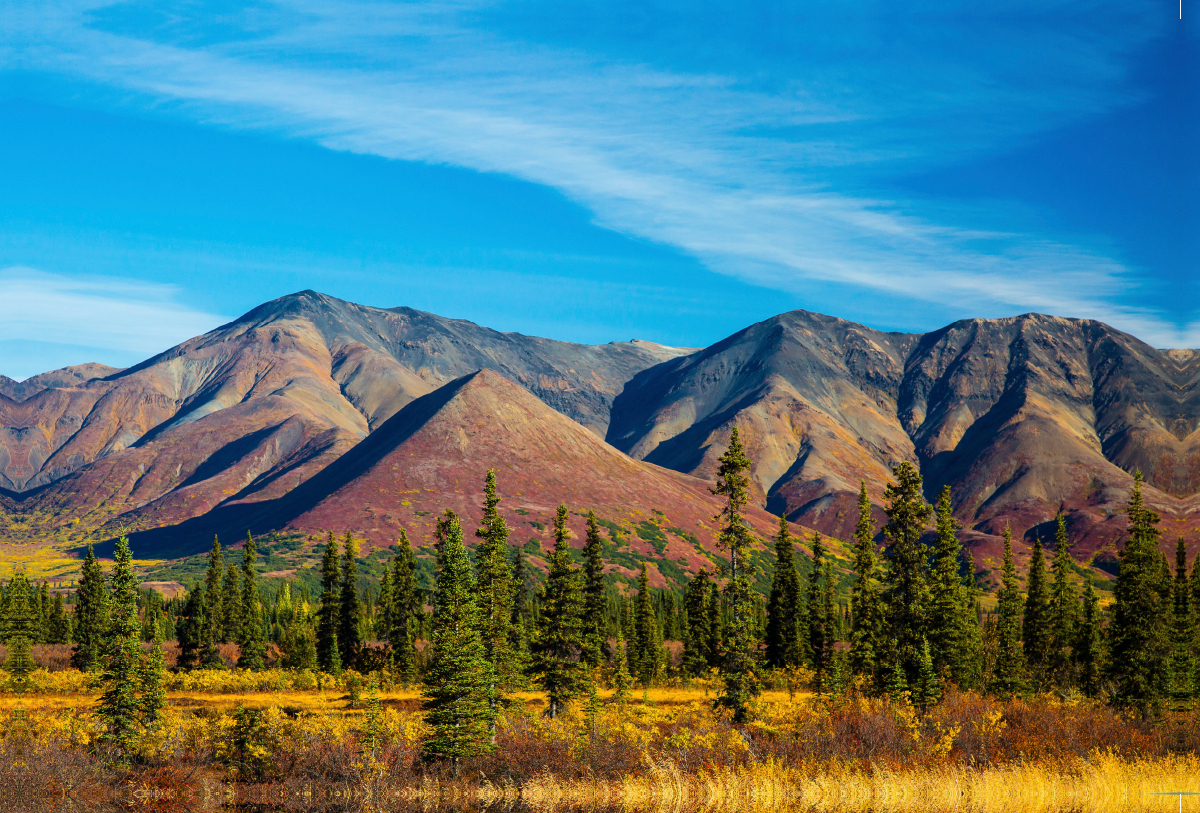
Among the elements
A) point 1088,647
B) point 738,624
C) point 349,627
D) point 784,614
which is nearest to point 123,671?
point 738,624

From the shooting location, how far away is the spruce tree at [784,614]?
90688 mm

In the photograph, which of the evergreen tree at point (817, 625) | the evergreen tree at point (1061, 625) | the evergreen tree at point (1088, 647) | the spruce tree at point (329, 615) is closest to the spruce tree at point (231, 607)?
the spruce tree at point (329, 615)

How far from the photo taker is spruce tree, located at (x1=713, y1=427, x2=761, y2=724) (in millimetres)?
43438

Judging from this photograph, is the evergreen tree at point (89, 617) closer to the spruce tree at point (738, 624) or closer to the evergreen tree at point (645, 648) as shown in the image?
the evergreen tree at point (645, 648)

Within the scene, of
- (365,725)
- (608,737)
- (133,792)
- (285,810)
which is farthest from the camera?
(365,725)

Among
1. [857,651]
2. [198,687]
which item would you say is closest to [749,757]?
[857,651]

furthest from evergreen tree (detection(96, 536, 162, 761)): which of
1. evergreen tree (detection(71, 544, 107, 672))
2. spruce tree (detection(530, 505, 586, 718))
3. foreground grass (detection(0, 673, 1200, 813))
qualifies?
evergreen tree (detection(71, 544, 107, 672))

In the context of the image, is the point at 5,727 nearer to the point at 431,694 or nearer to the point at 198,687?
the point at 431,694

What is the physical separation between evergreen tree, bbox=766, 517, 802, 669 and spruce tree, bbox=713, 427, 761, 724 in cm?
4627

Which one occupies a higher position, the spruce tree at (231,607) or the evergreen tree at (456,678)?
the evergreen tree at (456,678)

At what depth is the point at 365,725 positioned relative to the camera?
3859 centimetres

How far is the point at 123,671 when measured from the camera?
37.5 meters

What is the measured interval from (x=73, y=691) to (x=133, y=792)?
53727mm

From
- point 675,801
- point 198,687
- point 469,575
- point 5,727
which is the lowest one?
point 198,687
